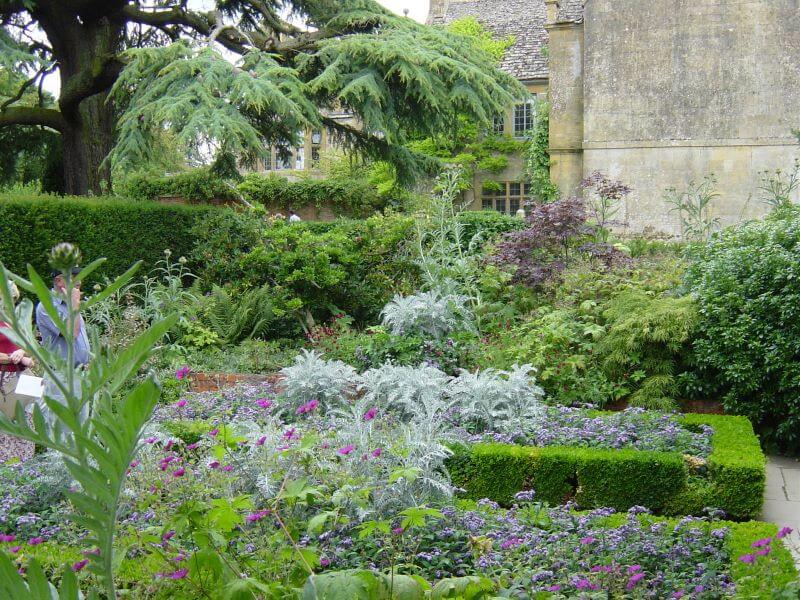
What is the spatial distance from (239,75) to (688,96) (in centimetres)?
973

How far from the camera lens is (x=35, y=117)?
572 inches

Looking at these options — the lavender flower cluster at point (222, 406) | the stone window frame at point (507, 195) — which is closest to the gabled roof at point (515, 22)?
the stone window frame at point (507, 195)

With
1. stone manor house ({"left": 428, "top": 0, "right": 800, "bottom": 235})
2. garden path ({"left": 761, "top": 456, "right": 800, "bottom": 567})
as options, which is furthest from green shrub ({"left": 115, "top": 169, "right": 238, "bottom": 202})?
garden path ({"left": 761, "top": 456, "right": 800, "bottom": 567})

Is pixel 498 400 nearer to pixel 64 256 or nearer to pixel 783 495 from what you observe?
pixel 783 495

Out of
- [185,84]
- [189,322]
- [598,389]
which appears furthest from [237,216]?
[598,389]

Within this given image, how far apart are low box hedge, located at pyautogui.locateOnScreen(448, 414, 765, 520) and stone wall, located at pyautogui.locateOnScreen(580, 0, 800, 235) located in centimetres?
1214

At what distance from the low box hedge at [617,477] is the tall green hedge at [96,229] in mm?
7371

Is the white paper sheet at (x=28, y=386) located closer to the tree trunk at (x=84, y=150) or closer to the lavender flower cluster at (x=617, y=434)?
the lavender flower cluster at (x=617, y=434)

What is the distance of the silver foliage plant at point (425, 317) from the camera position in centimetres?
791

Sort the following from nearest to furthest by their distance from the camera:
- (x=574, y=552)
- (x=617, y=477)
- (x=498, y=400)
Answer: (x=574, y=552) → (x=617, y=477) → (x=498, y=400)

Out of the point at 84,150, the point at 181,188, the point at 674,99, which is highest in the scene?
the point at 674,99

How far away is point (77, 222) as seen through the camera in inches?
430

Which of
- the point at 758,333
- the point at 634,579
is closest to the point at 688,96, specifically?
the point at 758,333

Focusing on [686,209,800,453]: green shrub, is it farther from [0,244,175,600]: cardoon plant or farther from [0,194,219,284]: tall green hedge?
[0,194,219,284]: tall green hedge
